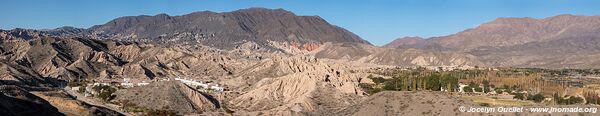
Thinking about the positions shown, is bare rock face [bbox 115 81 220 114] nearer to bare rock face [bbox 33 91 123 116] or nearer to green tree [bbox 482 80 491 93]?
bare rock face [bbox 33 91 123 116]

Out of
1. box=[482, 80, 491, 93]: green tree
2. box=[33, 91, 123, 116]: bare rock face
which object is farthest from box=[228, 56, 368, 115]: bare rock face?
box=[482, 80, 491, 93]: green tree

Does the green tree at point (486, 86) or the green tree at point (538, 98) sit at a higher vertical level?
the green tree at point (486, 86)

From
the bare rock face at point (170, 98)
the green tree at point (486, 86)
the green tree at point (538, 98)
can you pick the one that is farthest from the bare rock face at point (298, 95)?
the green tree at point (486, 86)

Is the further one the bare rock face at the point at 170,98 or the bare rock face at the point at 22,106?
the bare rock face at the point at 170,98

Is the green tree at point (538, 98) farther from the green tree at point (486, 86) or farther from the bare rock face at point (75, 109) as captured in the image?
the bare rock face at point (75, 109)

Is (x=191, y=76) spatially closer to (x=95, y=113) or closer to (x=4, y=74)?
(x=4, y=74)

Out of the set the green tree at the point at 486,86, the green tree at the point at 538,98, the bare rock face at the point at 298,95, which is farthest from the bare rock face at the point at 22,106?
the green tree at the point at 486,86

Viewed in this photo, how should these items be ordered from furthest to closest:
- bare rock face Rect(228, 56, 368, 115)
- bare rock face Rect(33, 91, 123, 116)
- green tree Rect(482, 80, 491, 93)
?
green tree Rect(482, 80, 491, 93) → bare rock face Rect(228, 56, 368, 115) → bare rock face Rect(33, 91, 123, 116)

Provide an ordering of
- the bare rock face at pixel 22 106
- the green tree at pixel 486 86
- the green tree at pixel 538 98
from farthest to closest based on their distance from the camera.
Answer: the green tree at pixel 486 86, the green tree at pixel 538 98, the bare rock face at pixel 22 106

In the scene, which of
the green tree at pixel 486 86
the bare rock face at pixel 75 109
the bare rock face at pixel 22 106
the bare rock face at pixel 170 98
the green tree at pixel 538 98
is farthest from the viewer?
the green tree at pixel 486 86
